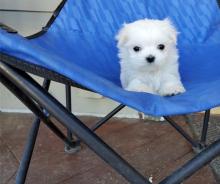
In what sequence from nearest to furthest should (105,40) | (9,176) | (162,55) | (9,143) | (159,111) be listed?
(159,111) < (162,55) < (105,40) < (9,176) < (9,143)

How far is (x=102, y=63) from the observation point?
1.49 m

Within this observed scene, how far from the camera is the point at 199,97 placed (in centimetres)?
104

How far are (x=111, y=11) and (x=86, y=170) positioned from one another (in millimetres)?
662

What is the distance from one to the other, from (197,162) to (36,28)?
1.35m

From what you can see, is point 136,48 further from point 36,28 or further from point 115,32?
point 36,28

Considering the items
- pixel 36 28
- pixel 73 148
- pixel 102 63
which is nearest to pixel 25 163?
pixel 102 63

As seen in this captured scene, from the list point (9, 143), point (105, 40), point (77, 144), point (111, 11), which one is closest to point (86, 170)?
point (77, 144)

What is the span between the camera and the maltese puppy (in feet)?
4.52

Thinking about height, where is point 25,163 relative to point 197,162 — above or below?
below

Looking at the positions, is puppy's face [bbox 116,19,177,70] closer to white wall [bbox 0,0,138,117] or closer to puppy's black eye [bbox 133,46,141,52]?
puppy's black eye [bbox 133,46,141,52]

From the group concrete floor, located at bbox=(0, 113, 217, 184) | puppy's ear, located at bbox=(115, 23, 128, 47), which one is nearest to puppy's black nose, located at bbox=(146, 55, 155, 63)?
puppy's ear, located at bbox=(115, 23, 128, 47)

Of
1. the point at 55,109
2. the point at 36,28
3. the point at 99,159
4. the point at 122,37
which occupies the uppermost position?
the point at 55,109

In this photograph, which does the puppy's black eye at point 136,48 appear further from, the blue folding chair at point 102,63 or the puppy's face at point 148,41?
the blue folding chair at point 102,63

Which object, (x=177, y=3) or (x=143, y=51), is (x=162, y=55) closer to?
(x=143, y=51)
